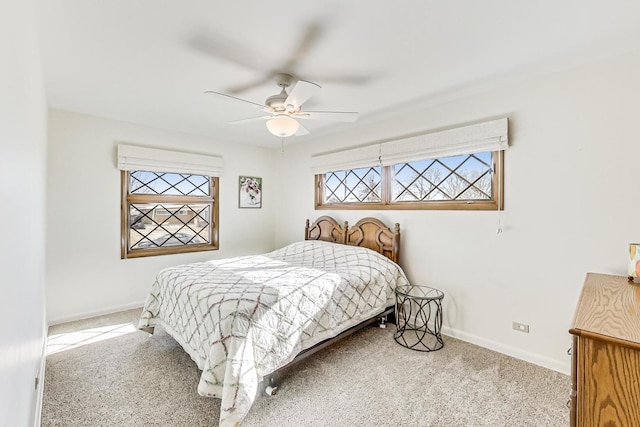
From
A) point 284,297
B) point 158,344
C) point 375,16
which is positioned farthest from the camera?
point 158,344

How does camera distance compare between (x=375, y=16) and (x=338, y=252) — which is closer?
(x=375, y=16)

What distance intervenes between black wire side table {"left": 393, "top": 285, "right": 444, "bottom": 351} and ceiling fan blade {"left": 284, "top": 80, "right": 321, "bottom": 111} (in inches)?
Answer: 74.9

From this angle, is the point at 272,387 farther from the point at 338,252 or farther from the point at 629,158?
the point at 629,158

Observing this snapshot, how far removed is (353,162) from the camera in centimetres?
359

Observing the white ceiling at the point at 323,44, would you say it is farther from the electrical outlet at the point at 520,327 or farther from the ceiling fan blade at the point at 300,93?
the electrical outlet at the point at 520,327

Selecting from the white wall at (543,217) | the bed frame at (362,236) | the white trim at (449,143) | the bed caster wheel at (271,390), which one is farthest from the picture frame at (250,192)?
the bed caster wheel at (271,390)

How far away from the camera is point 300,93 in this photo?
198cm

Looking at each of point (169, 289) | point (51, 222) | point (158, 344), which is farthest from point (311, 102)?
point (51, 222)

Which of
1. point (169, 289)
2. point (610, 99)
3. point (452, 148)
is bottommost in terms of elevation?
point (169, 289)

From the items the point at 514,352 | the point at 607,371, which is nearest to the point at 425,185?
the point at 514,352

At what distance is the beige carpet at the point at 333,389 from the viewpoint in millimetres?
1744

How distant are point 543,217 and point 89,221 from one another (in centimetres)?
439

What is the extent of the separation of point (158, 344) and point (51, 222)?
173cm

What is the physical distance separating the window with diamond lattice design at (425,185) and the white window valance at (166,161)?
162cm
